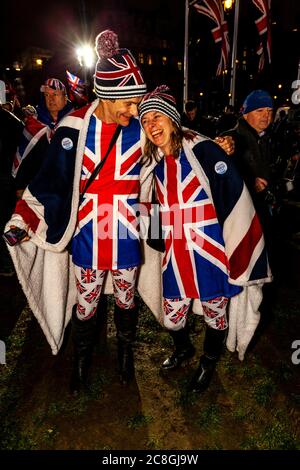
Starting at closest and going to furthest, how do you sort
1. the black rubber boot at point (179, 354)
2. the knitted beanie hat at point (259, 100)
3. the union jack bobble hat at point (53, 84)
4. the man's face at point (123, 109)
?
the man's face at point (123, 109)
the black rubber boot at point (179, 354)
the knitted beanie hat at point (259, 100)
the union jack bobble hat at point (53, 84)

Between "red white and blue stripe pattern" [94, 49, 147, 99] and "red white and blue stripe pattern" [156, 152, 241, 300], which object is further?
"red white and blue stripe pattern" [156, 152, 241, 300]

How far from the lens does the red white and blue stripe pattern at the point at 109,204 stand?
227cm

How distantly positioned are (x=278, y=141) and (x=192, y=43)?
23806 mm

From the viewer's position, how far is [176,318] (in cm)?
259

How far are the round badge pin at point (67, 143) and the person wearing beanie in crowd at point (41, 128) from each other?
63.9 inches

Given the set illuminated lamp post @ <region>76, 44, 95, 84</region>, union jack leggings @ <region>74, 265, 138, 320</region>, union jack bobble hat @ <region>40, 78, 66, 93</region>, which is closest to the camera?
union jack leggings @ <region>74, 265, 138, 320</region>

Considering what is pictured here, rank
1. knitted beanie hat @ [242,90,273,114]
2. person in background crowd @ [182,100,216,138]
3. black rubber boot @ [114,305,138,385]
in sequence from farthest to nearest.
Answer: person in background crowd @ [182,100,216,138], knitted beanie hat @ [242,90,273,114], black rubber boot @ [114,305,138,385]

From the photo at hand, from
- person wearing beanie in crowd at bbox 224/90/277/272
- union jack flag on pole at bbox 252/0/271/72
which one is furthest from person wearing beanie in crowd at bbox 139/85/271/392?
union jack flag on pole at bbox 252/0/271/72

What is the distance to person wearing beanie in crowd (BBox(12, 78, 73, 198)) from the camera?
3619 mm

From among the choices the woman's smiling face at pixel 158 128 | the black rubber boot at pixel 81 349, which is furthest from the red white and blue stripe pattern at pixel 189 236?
the black rubber boot at pixel 81 349

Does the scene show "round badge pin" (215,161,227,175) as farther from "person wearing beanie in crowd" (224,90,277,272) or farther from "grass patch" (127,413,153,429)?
"grass patch" (127,413,153,429)

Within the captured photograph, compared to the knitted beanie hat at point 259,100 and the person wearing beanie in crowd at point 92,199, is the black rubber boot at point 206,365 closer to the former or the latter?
the person wearing beanie in crowd at point 92,199

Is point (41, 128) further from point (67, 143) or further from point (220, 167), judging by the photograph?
point (220, 167)

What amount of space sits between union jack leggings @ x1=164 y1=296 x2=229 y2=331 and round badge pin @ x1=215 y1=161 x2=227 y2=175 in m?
0.89
